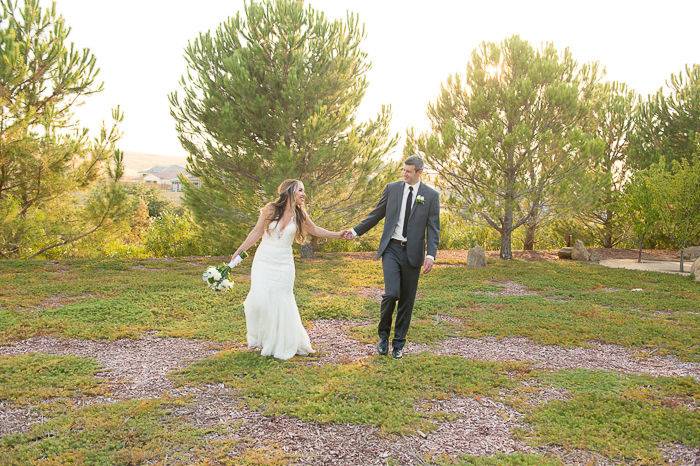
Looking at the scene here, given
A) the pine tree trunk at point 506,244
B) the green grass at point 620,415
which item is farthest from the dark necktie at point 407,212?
the pine tree trunk at point 506,244

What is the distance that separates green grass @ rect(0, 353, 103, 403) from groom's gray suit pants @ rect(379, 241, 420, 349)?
10.1 ft

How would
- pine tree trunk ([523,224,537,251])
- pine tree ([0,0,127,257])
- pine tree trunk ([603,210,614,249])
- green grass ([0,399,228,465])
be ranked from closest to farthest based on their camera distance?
green grass ([0,399,228,465])
pine tree ([0,0,127,257])
pine tree trunk ([523,224,537,251])
pine tree trunk ([603,210,614,249])

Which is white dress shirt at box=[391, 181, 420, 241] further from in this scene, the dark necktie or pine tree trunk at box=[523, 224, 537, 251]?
pine tree trunk at box=[523, 224, 537, 251]

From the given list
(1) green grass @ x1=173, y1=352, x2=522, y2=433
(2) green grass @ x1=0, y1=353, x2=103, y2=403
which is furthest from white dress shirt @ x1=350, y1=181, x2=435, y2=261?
(2) green grass @ x1=0, y1=353, x2=103, y2=403

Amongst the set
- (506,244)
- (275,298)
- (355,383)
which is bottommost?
(355,383)

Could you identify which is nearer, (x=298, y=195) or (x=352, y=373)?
(x=352, y=373)

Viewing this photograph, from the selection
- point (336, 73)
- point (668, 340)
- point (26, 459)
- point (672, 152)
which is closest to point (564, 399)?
point (668, 340)

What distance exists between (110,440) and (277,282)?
104 inches

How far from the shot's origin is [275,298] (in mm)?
6512

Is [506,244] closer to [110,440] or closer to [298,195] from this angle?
[298,195]

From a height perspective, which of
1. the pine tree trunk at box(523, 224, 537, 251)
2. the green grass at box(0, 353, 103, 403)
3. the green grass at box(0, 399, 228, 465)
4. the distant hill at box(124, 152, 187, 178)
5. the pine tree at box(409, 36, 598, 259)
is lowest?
the green grass at box(0, 399, 228, 465)

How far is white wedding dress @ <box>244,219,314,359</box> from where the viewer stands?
651 cm

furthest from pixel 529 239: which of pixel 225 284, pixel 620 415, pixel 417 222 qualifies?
pixel 620 415

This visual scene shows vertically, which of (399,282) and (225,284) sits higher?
(399,282)
